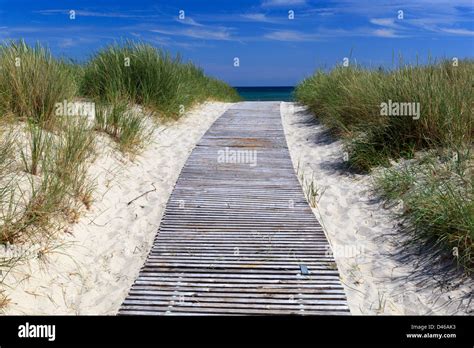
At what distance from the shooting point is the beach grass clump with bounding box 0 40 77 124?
→ 195 inches

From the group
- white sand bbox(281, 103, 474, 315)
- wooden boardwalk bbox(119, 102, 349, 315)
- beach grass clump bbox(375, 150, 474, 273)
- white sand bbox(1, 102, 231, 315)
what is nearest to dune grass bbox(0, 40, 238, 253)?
white sand bbox(1, 102, 231, 315)

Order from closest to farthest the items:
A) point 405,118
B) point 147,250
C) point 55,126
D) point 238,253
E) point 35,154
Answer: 1. point 238,253
2. point 147,250
3. point 35,154
4. point 55,126
5. point 405,118

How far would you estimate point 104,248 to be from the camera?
362cm

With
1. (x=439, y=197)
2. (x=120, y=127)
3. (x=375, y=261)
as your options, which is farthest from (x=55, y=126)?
(x=439, y=197)

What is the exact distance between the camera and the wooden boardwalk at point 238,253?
2787mm

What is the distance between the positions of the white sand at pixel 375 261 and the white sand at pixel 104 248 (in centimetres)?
164

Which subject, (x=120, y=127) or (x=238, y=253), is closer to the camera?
A: (x=238, y=253)

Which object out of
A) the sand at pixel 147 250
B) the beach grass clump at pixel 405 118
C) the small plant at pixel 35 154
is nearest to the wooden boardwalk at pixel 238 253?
the sand at pixel 147 250

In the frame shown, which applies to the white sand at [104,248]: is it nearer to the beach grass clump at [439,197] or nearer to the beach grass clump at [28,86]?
the beach grass clump at [28,86]

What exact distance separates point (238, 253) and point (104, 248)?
1.15 metres

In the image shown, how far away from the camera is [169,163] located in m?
5.93

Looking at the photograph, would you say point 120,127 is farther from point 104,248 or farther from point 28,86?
point 104,248
